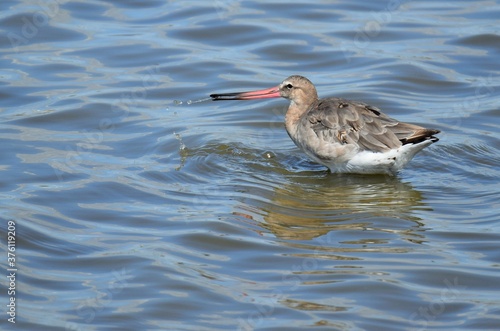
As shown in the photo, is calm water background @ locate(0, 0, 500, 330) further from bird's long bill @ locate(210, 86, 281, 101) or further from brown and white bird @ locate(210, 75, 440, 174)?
bird's long bill @ locate(210, 86, 281, 101)

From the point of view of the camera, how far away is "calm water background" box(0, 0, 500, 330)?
720cm

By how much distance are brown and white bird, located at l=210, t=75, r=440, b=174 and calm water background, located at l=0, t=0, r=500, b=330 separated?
22 cm

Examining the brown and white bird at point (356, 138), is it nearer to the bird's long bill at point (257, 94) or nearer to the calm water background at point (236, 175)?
the calm water background at point (236, 175)

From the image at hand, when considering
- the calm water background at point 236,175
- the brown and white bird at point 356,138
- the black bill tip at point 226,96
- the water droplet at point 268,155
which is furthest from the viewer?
the black bill tip at point 226,96

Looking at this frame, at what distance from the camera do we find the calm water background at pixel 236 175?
720cm

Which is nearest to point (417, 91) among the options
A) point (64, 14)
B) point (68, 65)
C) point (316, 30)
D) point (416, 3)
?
point (316, 30)

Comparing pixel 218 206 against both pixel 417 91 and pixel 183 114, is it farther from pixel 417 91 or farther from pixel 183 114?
pixel 417 91

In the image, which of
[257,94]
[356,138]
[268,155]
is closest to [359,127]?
[356,138]

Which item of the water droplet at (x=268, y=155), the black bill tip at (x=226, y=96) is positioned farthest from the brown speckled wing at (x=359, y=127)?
the black bill tip at (x=226, y=96)

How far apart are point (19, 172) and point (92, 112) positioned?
2383 mm

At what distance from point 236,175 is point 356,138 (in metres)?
1.37

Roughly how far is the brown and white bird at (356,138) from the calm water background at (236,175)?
0.22m

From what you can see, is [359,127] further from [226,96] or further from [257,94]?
[226,96]

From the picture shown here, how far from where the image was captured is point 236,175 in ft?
33.3
